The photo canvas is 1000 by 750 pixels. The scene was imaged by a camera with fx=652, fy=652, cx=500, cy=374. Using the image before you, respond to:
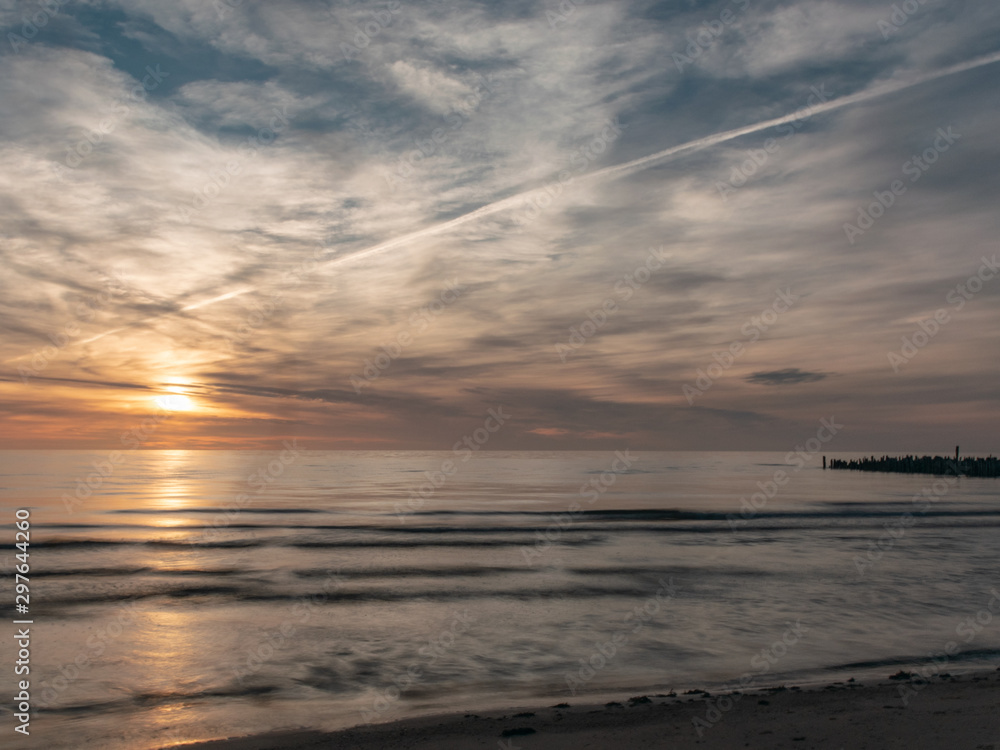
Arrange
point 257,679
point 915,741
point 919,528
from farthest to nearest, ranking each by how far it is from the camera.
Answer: point 919,528 → point 257,679 → point 915,741

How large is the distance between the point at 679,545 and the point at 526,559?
317 inches

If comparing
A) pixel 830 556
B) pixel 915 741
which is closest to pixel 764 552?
pixel 830 556

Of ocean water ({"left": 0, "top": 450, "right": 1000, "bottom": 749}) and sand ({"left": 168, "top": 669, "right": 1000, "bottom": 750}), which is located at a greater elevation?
sand ({"left": 168, "top": 669, "right": 1000, "bottom": 750})

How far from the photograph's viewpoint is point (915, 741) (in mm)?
7969

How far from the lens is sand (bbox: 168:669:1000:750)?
8195 mm

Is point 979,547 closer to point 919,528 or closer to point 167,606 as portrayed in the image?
point 919,528
